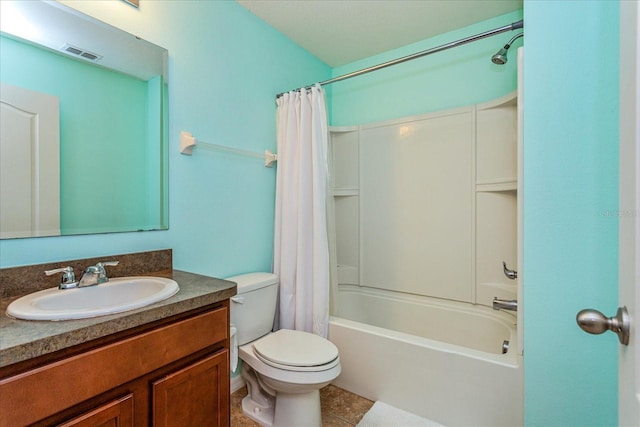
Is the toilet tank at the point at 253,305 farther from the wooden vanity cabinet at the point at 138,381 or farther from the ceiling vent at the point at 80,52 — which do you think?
the ceiling vent at the point at 80,52

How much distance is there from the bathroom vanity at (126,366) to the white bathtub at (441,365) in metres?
0.88

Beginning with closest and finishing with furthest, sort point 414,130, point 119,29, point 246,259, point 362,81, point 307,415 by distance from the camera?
point 119,29 → point 307,415 → point 246,259 → point 414,130 → point 362,81

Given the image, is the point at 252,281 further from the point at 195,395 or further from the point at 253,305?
the point at 195,395

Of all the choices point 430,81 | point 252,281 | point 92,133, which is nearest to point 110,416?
point 252,281

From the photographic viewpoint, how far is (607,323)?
0.58 meters

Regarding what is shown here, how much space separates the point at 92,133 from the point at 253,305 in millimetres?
1132

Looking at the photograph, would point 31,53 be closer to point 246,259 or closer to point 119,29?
point 119,29

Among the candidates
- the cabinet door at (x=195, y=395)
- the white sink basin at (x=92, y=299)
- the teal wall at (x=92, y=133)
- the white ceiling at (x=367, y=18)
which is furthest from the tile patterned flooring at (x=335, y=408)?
Answer: the white ceiling at (x=367, y=18)

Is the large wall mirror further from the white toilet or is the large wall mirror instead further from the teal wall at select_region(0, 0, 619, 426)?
the white toilet

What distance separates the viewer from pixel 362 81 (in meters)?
2.65

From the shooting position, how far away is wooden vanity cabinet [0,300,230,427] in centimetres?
73

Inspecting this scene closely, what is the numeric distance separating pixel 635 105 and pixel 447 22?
2.02 meters

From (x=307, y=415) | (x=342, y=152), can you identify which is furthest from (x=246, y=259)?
(x=342, y=152)

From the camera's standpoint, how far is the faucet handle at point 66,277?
1.10 m
